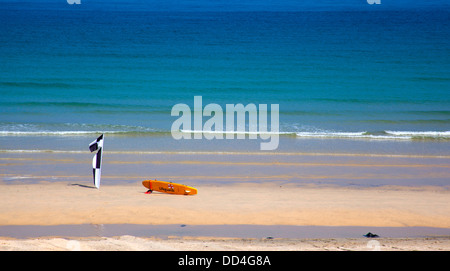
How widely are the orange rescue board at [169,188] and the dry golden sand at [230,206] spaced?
170mm

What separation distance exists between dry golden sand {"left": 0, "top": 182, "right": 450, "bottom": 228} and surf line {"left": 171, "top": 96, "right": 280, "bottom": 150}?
557 centimetres

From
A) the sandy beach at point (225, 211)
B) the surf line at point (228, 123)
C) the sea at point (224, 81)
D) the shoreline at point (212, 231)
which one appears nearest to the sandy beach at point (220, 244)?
the sandy beach at point (225, 211)

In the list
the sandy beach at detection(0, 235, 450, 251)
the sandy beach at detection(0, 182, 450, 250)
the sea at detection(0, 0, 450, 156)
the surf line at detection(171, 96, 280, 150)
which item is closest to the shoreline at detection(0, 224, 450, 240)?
the sandy beach at detection(0, 182, 450, 250)

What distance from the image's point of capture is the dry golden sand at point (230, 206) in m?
10.0

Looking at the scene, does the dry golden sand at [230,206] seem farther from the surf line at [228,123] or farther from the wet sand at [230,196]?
the surf line at [228,123]

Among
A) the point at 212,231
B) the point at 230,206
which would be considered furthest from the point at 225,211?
the point at 212,231

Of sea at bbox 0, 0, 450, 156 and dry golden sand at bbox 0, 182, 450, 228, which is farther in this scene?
sea at bbox 0, 0, 450, 156

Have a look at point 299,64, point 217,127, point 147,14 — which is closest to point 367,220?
point 217,127

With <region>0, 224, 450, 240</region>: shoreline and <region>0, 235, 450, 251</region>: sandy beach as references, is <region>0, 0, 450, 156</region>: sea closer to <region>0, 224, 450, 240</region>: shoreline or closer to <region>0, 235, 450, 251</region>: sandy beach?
<region>0, 224, 450, 240</region>: shoreline

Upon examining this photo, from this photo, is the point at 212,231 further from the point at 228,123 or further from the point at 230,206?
the point at 228,123

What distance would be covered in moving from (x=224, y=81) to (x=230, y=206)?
901 inches

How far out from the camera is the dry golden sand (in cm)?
1002

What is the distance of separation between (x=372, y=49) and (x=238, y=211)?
38883 mm

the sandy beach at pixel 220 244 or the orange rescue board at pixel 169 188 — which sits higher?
the orange rescue board at pixel 169 188
